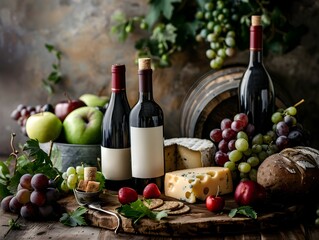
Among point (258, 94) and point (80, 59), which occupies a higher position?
point (80, 59)

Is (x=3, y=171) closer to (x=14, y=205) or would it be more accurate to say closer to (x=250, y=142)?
(x=14, y=205)

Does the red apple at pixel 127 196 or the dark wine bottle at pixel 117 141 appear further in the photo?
the dark wine bottle at pixel 117 141

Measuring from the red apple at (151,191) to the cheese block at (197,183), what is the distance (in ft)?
0.20

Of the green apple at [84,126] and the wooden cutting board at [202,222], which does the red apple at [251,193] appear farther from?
the green apple at [84,126]

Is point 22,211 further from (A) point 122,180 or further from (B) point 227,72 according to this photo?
(B) point 227,72

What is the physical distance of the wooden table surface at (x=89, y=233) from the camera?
70.0 inches

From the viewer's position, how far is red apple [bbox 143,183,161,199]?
1956mm

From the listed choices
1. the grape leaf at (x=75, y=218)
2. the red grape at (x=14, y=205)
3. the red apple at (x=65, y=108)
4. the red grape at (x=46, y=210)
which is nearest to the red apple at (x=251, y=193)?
the grape leaf at (x=75, y=218)

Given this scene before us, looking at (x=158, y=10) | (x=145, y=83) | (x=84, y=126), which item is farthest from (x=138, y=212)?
(x=158, y=10)

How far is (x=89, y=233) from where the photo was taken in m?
1.82

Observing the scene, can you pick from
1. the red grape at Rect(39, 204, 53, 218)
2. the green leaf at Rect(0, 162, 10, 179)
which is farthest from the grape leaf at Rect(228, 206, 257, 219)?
the green leaf at Rect(0, 162, 10, 179)

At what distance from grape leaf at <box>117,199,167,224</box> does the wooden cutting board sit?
0.04 feet

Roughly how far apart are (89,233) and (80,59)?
129 centimetres

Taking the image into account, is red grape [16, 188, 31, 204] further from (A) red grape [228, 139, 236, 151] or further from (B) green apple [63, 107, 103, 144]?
(A) red grape [228, 139, 236, 151]
